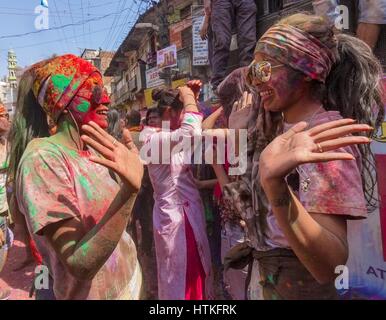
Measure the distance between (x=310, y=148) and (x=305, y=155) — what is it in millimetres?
25

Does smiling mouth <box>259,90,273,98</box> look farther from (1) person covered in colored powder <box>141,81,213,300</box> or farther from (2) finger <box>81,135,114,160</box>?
(1) person covered in colored powder <box>141,81,213,300</box>

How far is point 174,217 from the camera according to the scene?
1.97 metres

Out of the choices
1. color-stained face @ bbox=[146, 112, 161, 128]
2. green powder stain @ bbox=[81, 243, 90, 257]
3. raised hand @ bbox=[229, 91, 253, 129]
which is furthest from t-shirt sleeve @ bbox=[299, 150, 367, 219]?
color-stained face @ bbox=[146, 112, 161, 128]

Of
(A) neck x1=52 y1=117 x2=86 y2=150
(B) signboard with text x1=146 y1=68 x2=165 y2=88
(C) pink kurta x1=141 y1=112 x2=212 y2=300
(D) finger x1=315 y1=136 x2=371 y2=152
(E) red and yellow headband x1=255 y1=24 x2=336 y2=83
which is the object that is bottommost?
(C) pink kurta x1=141 y1=112 x2=212 y2=300

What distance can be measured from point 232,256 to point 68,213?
572 mm

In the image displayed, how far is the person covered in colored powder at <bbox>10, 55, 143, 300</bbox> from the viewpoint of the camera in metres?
0.96

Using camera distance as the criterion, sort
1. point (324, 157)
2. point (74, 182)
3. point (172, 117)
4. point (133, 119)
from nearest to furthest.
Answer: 1. point (324, 157)
2. point (74, 182)
3. point (172, 117)
4. point (133, 119)

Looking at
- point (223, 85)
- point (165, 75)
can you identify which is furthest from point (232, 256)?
point (165, 75)

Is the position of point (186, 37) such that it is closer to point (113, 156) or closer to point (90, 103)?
point (90, 103)

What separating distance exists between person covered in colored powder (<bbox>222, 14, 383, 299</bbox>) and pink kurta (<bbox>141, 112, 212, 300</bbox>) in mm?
806

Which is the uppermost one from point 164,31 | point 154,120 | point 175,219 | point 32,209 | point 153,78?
point 164,31

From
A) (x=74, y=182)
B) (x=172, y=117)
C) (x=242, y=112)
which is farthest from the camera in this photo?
(x=172, y=117)

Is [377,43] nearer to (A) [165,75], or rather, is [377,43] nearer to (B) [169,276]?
(A) [165,75]

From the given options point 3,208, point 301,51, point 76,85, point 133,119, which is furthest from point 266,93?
point 3,208
